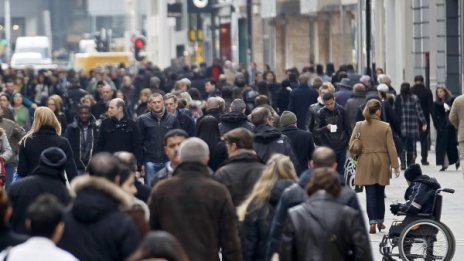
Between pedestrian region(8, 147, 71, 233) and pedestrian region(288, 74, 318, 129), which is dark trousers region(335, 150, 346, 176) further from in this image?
pedestrian region(8, 147, 71, 233)

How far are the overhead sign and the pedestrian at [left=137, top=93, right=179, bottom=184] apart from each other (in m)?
→ 36.7

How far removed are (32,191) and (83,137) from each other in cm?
1022

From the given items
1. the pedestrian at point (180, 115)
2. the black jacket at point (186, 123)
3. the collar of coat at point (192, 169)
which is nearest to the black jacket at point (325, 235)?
the collar of coat at point (192, 169)

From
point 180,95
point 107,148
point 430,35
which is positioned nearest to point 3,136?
point 107,148

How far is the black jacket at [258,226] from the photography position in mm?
13648

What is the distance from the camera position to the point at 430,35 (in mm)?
41219

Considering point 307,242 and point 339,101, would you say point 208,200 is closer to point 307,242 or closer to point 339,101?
point 307,242

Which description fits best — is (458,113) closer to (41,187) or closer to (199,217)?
(41,187)

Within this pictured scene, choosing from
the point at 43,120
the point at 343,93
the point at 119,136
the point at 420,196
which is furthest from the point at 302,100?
the point at 420,196

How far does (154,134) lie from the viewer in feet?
73.2

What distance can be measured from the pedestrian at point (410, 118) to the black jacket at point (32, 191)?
59.5 feet

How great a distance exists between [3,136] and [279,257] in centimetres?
928

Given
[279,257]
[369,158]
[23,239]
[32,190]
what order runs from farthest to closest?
[369,158] < [32,190] < [279,257] < [23,239]

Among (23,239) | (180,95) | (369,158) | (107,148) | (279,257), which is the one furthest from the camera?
(180,95)
